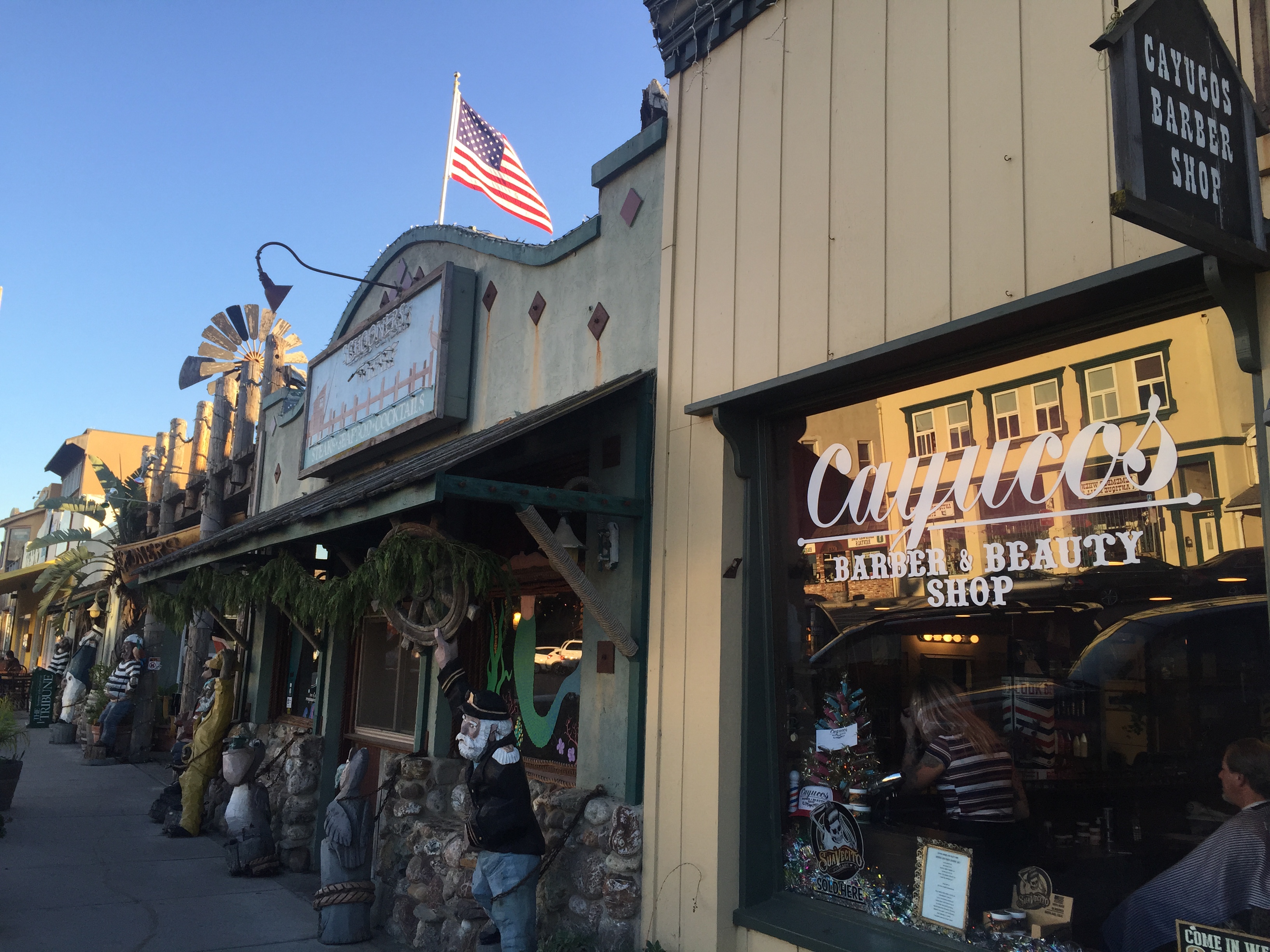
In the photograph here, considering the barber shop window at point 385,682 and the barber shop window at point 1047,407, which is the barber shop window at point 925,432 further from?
the barber shop window at point 385,682

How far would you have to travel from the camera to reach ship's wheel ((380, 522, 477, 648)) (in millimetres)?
5805

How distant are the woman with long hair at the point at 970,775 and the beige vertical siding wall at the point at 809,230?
98cm

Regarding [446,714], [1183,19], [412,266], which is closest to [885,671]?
[1183,19]

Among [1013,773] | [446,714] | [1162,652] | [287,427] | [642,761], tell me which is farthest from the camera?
[287,427]

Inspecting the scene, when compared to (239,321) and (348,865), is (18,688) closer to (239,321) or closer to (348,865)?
(239,321)

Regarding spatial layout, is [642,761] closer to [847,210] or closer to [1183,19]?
[847,210]

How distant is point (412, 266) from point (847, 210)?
222 inches

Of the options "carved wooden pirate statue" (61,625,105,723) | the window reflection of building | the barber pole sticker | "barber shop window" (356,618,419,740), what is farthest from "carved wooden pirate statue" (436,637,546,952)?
"carved wooden pirate statue" (61,625,105,723)

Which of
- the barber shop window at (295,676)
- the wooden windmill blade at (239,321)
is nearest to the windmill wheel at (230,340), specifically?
the wooden windmill blade at (239,321)

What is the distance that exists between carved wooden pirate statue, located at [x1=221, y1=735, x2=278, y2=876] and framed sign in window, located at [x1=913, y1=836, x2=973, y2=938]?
640 centimetres

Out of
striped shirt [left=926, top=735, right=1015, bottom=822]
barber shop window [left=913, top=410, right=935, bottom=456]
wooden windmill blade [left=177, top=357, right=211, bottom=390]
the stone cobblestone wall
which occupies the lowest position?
the stone cobblestone wall

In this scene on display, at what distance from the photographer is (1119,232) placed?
3.63m

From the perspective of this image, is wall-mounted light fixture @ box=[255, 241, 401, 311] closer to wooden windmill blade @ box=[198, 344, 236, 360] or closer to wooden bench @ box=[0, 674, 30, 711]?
wooden windmill blade @ box=[198, 344, 236, 360]

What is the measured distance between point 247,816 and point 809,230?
7.29 m
